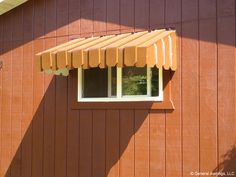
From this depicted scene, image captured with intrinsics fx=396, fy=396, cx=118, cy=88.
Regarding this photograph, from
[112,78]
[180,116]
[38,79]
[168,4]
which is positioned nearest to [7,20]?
[38,79]

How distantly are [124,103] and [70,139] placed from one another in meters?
1.55

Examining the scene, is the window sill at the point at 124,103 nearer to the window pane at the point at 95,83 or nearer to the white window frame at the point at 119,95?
the white window frame at the point at 119,95

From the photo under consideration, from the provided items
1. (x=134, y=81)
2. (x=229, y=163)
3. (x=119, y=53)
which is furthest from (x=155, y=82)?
(x=229, y=163)

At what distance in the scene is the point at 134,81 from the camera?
24.6 feet

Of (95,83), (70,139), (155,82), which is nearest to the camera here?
(155,82)

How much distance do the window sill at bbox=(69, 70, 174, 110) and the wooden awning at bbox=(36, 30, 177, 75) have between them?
16.0 inches

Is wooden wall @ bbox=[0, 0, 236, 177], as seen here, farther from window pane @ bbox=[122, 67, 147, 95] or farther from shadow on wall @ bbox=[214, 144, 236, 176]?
window pane @ bbox=[122, 67, 147, 95]

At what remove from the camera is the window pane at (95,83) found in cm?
782

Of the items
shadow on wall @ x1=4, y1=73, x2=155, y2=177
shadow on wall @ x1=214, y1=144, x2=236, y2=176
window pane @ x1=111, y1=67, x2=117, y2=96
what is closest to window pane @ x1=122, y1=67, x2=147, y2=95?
window pane @ x1=111, y1=67, x2=117, y2=96

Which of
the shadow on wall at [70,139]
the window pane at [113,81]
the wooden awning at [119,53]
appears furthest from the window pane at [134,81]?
the wooden awning at [119,53]

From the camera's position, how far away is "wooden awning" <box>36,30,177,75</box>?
617 centimetres

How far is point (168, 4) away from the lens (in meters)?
7.22

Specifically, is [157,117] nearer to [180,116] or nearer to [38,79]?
[180,116]

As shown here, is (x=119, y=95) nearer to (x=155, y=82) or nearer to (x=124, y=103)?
(x=124, y=103)
